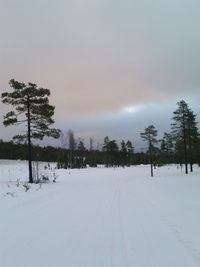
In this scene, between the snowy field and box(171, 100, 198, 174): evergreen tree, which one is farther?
box(171, 100, 198, 174): evergreen tree

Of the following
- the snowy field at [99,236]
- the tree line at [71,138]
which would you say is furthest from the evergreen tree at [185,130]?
the snowy field at [99,236]

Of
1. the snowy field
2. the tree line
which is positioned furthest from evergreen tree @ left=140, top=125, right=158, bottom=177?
the snowy field

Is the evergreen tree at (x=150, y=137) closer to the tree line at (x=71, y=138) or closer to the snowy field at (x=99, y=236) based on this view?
the tree line at (x=71, y=138)

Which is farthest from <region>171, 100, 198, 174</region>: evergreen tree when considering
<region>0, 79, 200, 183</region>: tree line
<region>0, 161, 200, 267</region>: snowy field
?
<region>0, 161, 200, 267</region>: snowy field

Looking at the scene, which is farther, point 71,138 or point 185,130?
point 71,138

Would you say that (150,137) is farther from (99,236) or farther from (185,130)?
(99,236)

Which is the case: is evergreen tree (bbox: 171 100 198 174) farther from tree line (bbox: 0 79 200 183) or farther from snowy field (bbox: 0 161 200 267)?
snowy field (bbox: 0 161 200 267)

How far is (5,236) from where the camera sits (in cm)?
1016

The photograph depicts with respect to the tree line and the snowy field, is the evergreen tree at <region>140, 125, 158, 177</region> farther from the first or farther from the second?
the snowy field

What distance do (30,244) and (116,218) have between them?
470 cm

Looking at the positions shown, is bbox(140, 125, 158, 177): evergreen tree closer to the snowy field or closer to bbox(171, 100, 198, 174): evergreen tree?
bbox(171, 100, 198, 174): evergreen tree

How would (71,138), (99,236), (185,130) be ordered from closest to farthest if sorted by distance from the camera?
(99,236) < (185,130) < (71,138)

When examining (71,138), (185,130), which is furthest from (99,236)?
(71,138)

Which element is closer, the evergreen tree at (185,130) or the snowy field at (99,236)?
the snowy field at (99,236)
